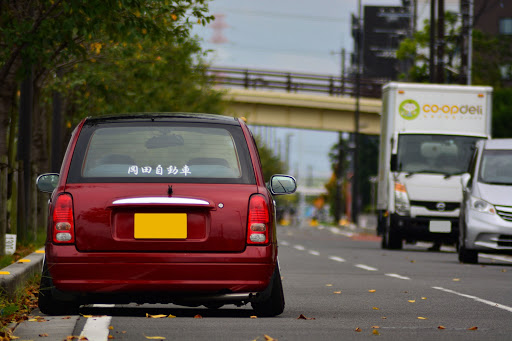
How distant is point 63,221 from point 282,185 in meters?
1.75

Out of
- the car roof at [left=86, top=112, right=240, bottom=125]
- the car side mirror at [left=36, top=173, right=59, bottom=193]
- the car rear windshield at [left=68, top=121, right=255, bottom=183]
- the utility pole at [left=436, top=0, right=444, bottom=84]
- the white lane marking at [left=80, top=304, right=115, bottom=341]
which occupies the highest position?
the utility pole at [left=436, top=0, right=444, bottom=84]

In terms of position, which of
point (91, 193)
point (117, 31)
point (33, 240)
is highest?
point (117, 31)

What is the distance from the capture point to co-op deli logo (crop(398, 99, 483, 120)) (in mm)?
25922

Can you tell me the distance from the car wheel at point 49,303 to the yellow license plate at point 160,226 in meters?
0.76

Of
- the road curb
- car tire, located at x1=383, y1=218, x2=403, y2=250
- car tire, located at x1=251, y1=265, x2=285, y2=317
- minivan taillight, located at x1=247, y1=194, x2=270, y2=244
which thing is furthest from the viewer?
car tire, located at x1=383, y1=218, x2=403, y2=250

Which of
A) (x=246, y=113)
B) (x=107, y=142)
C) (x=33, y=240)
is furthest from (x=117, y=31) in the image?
(x=246, y=113)

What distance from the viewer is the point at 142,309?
9828 millimetres

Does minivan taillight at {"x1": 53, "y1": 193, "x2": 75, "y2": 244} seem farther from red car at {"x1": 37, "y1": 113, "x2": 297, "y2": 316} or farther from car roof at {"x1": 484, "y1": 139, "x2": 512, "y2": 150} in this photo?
car roof at {"x1": 484, "y1": 139, "x2": 512, "y2": 150}

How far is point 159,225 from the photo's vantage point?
8445mm

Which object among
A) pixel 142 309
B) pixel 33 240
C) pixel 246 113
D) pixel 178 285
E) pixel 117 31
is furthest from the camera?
pixel 246 113

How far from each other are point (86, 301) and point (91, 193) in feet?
2.60

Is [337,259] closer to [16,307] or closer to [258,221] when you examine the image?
[16,307]

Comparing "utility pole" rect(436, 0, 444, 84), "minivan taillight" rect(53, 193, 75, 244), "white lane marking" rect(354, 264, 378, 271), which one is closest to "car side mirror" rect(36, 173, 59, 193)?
"minivan taillight" rect(53, 193, 75, 244)

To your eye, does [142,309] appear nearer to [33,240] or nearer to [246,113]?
[33,240]
